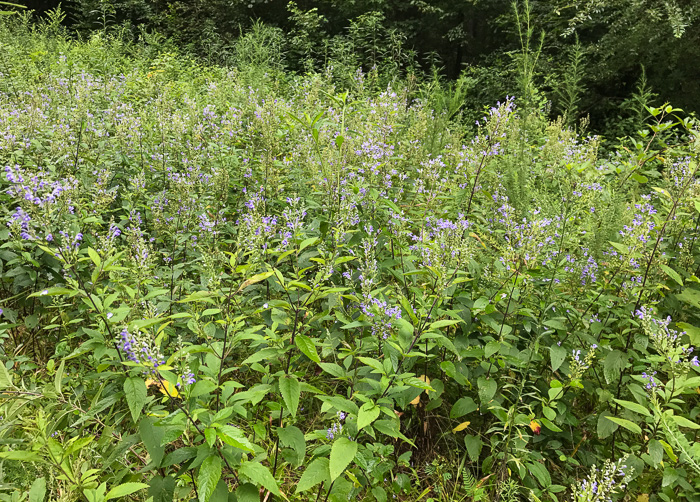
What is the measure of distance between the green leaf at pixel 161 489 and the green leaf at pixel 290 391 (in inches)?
22.1

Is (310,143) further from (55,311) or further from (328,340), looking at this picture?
(55,311)

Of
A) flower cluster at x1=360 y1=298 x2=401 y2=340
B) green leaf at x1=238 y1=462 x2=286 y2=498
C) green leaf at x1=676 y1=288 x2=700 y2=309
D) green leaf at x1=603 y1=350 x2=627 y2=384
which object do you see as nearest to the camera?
green leaf at x1=238 y1=462 x2=286 y2=498

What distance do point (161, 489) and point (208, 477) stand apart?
44 cm

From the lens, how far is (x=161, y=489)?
5.38ft

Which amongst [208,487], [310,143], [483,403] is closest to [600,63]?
[310,143]

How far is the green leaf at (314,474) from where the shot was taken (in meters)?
1.49

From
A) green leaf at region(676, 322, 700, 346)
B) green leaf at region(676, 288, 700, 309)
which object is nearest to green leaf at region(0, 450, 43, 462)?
green leaf at region(676, 322, 700, 346)

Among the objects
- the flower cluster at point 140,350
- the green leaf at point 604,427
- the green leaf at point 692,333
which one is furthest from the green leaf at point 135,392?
the green leaf at point 692,333

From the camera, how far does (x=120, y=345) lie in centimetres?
197

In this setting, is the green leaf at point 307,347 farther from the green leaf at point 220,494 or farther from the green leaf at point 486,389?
the green leaf at point 486,389

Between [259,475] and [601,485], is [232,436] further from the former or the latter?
[601,485]

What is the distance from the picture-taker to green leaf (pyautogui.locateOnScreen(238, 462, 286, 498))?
1.42 metres

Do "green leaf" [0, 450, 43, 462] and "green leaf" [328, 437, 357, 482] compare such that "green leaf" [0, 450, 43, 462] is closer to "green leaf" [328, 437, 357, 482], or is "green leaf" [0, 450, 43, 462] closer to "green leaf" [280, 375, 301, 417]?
"green leaf" [280, 375, 301, 417]

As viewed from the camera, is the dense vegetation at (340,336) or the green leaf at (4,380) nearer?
the green leaf at (4,380)
